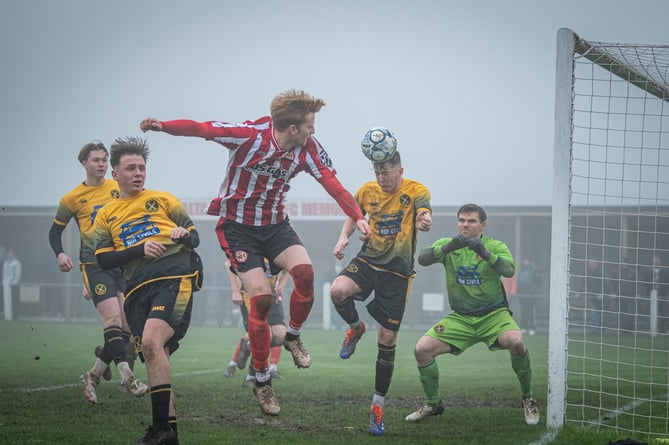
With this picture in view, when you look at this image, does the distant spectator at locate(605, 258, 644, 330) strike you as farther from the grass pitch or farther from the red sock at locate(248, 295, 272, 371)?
the red sock at locate(248, 295, 272, 371)

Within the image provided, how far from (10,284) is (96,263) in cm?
1827

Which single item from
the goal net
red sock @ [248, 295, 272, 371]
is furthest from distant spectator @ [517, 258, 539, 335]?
red sock @ [248, 295, 272, 371]

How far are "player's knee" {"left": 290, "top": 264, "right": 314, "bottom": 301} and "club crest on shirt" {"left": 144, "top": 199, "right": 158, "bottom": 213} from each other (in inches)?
53.3

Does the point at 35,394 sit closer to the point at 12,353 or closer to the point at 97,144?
the point at 97,144

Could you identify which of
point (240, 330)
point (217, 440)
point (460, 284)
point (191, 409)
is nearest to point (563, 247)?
point (460, 284)

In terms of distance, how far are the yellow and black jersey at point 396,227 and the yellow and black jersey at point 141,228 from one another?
2335mm

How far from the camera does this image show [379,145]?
8.51m

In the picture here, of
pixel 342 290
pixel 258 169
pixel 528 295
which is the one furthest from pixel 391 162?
pixel 528 295

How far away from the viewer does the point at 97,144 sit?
33.5 feet

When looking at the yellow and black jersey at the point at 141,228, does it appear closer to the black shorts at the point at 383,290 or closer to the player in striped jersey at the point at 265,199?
the player in striped jersey at the point at 265,199

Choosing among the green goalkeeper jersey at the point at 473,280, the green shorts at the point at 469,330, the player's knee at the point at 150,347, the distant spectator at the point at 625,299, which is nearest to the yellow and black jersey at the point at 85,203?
the player's knee at the point at 150,347

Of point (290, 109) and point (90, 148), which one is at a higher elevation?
point (290, 109)

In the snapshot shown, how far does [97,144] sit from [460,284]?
4.63 meters

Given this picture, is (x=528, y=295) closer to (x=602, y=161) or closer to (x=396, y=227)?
(x=602, y=161)
